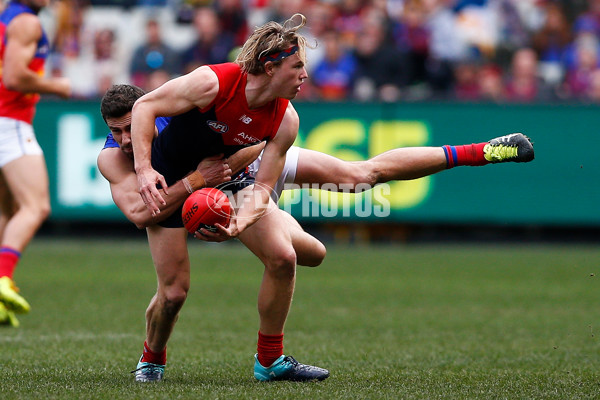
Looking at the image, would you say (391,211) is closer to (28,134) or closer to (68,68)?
(68,68)

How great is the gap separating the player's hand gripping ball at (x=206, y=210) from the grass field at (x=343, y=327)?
2.75ft

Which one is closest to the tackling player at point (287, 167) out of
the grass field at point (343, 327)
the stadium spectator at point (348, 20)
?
the grass field at point (343, 327)

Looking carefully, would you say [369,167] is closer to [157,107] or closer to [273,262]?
[273,262]

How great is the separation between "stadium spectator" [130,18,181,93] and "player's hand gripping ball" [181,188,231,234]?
9.92 m

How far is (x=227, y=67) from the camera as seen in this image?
203 inches

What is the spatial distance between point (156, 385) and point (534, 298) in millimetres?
5113

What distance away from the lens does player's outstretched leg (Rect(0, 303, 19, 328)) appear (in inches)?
292

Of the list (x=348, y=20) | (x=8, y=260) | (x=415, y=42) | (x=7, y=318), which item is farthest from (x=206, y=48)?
(x=7, y=318)

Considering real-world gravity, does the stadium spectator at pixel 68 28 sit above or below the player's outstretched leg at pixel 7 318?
above

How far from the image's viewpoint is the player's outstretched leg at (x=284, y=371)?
5.44m

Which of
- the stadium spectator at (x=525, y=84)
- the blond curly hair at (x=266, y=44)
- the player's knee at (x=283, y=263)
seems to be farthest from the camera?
the stadium spectator at (x=525, y=84)

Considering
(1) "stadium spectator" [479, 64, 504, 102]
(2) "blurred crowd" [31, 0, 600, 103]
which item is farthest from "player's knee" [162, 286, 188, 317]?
(1) "stadium spectator" [479, 64, 504, 102]

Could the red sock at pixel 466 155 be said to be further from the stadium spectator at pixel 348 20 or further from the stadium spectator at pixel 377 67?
the stadium spectator at pixel 348 20

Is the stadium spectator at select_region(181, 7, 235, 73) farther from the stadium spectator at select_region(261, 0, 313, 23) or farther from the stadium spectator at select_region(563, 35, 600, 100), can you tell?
the stadium spectator at select_region(563, 35, 600, 100)
